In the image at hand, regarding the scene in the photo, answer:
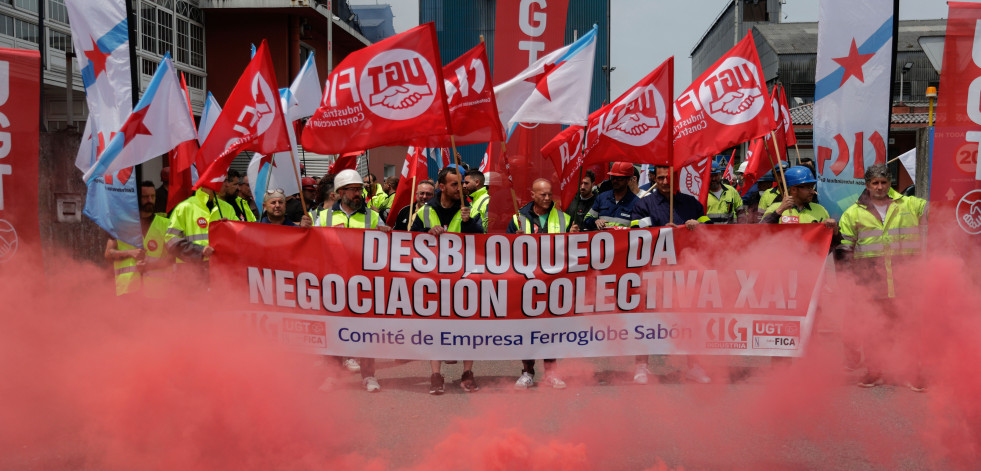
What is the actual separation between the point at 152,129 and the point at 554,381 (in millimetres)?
3892

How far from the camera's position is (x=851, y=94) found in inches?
288

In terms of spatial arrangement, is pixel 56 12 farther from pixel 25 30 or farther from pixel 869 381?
pixel 869 381

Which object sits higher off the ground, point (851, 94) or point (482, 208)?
point (851, 94)

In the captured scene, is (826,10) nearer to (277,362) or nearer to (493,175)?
(493,175)

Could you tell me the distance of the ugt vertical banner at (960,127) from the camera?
20.5 ft

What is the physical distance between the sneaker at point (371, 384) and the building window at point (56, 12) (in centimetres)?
1459

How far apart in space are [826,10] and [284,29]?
2473cm

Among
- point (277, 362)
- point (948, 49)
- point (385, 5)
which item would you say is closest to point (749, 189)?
point (948, 49)

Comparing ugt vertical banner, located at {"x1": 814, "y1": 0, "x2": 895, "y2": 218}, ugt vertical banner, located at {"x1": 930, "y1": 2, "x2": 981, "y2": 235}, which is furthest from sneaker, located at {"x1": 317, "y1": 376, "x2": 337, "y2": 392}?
ugt vertical banner, located at {"x1": 930, "y1": 2, "x2": 981, "y2": 235}

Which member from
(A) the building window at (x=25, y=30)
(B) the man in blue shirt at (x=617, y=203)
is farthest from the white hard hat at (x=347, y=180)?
(A) the building window at (x=25, y=30)

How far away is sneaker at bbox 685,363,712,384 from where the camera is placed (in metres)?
6.45

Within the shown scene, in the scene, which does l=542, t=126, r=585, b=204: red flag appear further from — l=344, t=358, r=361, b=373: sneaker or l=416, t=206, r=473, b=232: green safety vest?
l=344, t=358, r=361, b=373: sneaker

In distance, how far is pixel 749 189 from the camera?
13062 millimetres

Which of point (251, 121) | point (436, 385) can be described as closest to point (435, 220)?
point (436, 385)
